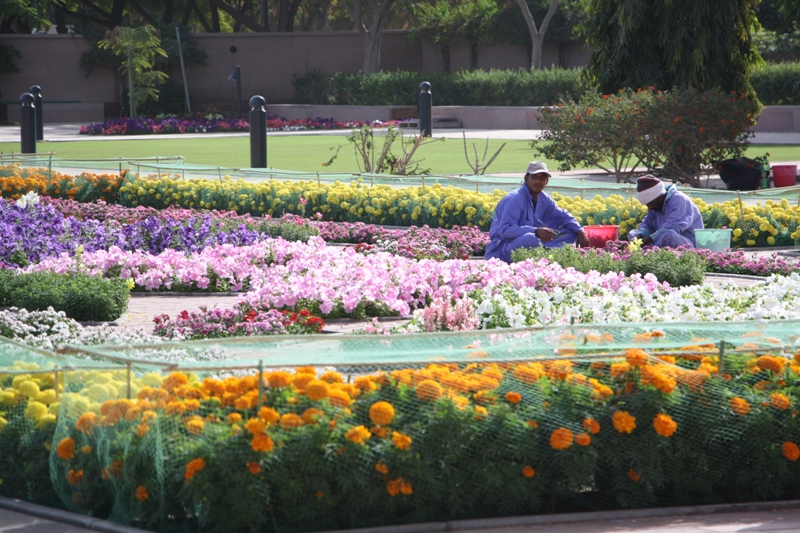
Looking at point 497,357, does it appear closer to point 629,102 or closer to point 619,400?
point 619,400

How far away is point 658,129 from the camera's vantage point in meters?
18.6

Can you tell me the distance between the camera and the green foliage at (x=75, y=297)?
8.50 metres

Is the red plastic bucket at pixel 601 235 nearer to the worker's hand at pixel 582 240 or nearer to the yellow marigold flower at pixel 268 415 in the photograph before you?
the worker's hand at pixel 582 240

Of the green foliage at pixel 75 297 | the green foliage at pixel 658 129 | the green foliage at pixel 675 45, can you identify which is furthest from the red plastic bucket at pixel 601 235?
the green foliage at pixel 675 45

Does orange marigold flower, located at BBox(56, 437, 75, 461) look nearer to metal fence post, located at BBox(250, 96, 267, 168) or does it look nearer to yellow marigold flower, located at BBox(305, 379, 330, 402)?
yellow marigold flower, located at BBox(305, 379, 330, 402)

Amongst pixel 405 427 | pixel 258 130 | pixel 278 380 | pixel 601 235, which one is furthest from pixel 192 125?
pixel 405 427

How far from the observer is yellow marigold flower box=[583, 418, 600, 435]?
180 inches

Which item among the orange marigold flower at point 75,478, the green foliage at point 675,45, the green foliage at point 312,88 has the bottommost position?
the orange marigold flower at point 75,478

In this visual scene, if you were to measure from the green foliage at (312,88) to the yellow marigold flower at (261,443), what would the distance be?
43516mm

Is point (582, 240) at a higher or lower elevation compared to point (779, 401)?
higher

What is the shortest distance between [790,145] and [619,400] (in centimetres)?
2503

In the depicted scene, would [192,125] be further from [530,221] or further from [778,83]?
[530,221]

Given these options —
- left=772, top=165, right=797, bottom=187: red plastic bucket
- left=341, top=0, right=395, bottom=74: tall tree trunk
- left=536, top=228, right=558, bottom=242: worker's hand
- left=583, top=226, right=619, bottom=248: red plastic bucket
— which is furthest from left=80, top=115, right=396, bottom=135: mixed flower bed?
left=536, top=228, right=558, bottom=242: worker's hand

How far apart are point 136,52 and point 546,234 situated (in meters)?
33.2
